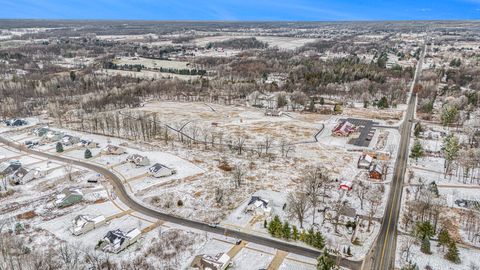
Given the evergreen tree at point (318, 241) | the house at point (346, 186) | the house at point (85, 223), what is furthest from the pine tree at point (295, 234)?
the house at point (85, 223)

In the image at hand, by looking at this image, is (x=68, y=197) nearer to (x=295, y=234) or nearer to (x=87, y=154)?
(x=87, y=154)

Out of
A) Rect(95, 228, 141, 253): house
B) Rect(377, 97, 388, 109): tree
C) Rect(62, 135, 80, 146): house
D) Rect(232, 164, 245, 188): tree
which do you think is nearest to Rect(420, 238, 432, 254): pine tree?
Rect(232, 164, 245, 188): tree

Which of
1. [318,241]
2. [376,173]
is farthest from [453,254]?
[376,173]

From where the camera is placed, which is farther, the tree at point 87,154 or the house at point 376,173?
the tree at point 87,154

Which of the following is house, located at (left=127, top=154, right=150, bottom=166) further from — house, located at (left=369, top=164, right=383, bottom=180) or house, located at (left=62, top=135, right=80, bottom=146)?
house, located at (left=369, top=164, right=383, bottom=180)

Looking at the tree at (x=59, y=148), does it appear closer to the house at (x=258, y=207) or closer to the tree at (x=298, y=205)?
the house at (x=258, y=207)
